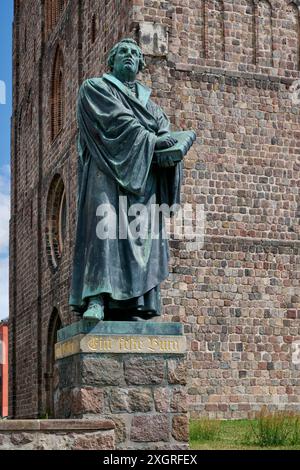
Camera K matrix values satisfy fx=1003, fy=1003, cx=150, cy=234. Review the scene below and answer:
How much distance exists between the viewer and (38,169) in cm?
Answer: 3256

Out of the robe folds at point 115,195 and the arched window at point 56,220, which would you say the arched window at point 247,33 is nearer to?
the arched window at point 56,220

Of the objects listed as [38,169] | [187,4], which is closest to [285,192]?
[187,4]

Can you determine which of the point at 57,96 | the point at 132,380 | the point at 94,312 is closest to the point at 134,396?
the point at 132,380

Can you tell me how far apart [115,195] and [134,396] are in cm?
143

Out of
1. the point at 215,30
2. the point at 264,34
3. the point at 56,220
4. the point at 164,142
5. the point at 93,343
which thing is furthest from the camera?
the point at 56,220

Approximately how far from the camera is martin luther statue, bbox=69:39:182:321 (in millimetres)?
7082

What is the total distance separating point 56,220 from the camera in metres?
31.1

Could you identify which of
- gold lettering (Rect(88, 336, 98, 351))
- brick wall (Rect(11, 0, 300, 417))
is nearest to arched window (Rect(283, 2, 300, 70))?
brick wall (Rect(11, 0, 300, 417))

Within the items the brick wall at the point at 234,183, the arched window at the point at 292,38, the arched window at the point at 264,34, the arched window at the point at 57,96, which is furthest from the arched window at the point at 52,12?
the arched window at the point at 292,38

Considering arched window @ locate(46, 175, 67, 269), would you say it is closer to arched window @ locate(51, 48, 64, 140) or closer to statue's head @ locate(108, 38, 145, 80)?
arched window @ locate(51, 48, 64, 140)

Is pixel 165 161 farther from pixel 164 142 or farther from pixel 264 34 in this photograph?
pixel 264 34

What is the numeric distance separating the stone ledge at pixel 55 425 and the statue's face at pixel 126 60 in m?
2.69

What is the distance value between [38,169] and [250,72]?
37.8ft
